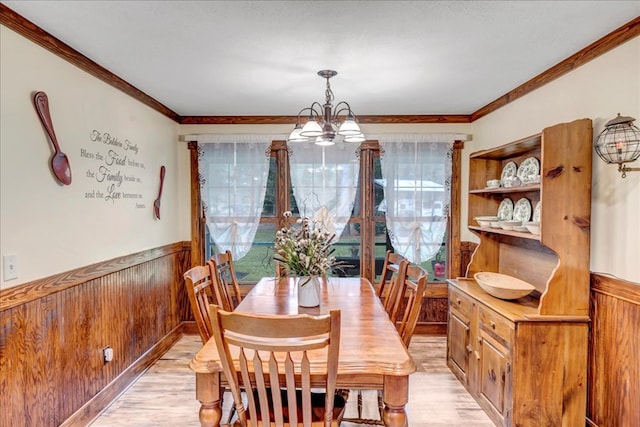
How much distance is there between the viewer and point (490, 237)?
329cm

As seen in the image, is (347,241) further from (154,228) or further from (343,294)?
(154,228)

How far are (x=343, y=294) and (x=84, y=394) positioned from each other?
1790 millimetres

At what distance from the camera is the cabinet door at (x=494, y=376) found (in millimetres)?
2334

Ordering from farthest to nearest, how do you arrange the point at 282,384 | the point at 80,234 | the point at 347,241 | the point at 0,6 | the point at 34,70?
the point at 347,241 < the point at 80,234 < the point at 34,70 < the point at 0,6 < the point at 282,384

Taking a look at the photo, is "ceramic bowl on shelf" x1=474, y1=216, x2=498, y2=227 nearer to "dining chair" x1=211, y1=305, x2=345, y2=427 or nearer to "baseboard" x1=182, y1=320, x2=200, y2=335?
"dining chair" x1=211, y1=305, x2=345, y2=427

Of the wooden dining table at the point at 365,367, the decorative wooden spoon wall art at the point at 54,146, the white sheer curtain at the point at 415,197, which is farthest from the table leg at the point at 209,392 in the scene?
the white sheer curtain at the point at 415,197

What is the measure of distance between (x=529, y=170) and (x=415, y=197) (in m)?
1.35

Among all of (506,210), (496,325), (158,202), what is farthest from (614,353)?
(158,202)

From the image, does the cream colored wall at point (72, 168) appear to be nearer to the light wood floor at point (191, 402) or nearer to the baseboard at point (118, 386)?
the baseboard at point (118, 386)

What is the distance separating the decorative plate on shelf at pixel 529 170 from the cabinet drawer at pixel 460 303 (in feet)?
3.12

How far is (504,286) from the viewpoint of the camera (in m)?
2.68

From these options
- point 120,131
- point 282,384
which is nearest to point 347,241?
point 120,131

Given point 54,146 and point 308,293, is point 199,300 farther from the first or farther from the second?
point 54,146

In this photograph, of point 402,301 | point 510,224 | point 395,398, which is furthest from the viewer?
point 510,224
